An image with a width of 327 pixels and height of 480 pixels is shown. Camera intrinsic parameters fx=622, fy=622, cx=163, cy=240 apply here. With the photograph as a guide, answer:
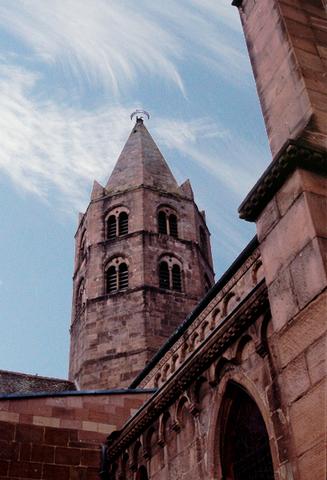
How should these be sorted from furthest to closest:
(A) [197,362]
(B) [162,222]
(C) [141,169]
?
(C) [141,169] → (B) [162,222] → (A) [197,362]

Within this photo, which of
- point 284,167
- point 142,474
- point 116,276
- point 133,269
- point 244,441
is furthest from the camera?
point 116,276

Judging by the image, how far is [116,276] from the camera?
2492 centimetres

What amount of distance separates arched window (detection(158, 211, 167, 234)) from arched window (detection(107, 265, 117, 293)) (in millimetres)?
2779

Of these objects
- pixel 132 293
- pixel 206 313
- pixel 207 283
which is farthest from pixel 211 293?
pixel 207 283

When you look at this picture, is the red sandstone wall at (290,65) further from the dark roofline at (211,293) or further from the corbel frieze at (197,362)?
the dark roofline at (211,293)

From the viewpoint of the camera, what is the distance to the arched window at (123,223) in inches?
1046

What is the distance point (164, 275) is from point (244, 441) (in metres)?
17.1

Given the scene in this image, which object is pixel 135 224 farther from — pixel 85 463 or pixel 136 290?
pixel 85 463

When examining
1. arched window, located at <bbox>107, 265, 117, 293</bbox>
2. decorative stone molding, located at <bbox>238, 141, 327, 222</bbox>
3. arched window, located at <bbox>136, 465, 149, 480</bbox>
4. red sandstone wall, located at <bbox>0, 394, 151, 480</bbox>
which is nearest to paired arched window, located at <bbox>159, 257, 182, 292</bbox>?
arched window, located at <bbox>107, 265, 117, 293</bbox>

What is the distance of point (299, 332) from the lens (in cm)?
471

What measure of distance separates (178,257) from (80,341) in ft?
17.6

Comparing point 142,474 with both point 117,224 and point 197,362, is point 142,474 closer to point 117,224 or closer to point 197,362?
point 197,362

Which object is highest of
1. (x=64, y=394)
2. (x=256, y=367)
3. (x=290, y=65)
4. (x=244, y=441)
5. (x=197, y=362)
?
(x=64, y=394)

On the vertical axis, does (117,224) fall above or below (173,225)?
below
